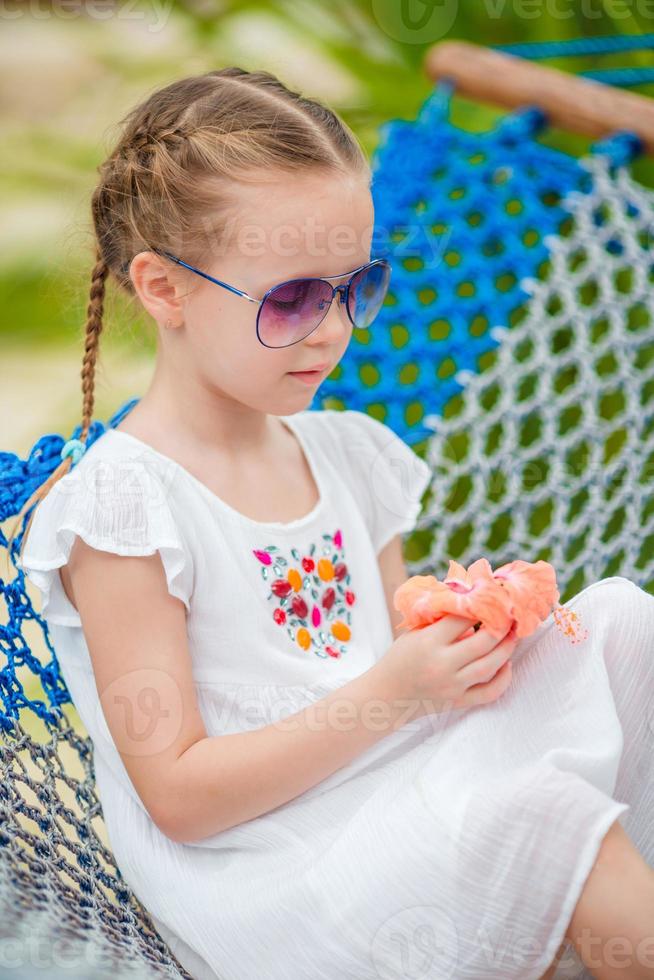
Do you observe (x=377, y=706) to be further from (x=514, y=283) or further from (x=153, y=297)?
(x=514, y=283)

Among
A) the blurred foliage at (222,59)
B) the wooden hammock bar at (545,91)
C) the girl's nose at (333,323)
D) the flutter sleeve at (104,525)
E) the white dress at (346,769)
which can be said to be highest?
the blurred foliage at (222,59)

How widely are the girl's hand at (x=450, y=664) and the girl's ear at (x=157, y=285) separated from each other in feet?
1.18

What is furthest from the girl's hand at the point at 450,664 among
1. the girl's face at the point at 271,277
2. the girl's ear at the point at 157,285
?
the girl's ear at the point at 157,285

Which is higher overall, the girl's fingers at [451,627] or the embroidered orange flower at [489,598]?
the embroidered orange flower at [489,598]

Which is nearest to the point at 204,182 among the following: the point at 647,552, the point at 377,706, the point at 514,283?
the point at 377,706

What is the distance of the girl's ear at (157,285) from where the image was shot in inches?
37.5

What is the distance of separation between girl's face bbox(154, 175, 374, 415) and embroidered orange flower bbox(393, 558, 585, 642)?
0.22 meters

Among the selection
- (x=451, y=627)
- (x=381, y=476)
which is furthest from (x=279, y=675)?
(x=381, y=476)

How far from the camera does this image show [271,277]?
0.91m

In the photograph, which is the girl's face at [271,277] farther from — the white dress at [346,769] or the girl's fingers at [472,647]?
the girl's fingers at [472,647]

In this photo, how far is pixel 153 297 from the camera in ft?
3.16

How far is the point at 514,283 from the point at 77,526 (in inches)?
34.8

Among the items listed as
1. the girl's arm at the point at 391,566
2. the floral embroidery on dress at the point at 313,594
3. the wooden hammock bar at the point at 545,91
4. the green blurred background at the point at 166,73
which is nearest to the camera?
the floral embroidery on dress at the point at 313,594

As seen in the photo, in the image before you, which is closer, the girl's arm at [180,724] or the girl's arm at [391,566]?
the girl's arm at [180,724]
